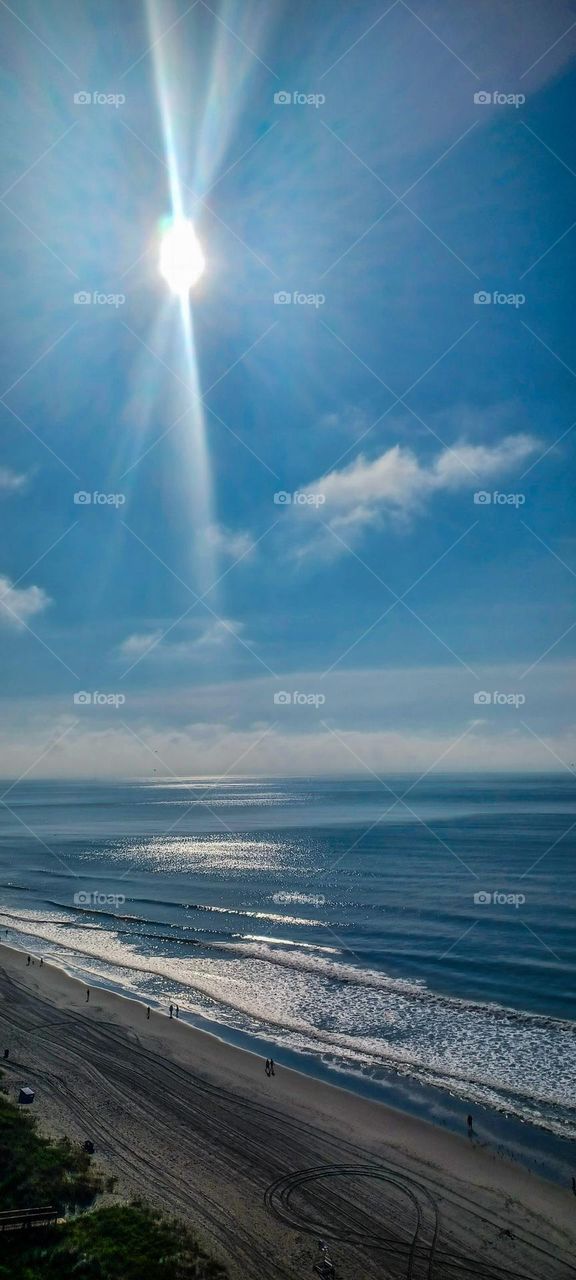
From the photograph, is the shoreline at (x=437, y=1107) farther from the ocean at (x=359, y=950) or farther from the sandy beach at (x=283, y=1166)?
the sandy beach at (x=283, y=1166)

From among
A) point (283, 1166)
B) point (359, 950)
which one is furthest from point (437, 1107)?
point (359, 950)

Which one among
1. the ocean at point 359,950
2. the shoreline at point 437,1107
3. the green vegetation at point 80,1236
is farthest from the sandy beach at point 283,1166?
the ocean at point 359,950

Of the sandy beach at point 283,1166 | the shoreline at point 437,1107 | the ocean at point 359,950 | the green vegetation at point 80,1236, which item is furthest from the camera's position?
the ocean at point 359,950

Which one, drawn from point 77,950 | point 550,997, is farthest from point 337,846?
point 550,997

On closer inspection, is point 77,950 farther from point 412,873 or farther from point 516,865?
point 516,865

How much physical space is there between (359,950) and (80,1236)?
35772 mm

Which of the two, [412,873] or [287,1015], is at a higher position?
[412,873]

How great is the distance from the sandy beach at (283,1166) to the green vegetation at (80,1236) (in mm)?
942

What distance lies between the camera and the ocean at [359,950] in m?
30.9

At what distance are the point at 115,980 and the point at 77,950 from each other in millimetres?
9279

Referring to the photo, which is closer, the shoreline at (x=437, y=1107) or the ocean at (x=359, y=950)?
the shoreline at (x=437, y=1107)

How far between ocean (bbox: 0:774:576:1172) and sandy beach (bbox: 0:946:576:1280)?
131 inches

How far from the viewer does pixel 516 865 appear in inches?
3371

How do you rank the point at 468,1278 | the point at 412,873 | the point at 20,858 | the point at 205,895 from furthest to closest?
the point at 20,858
the point at 412,873
the point at 205,895
the point at 468,1278
